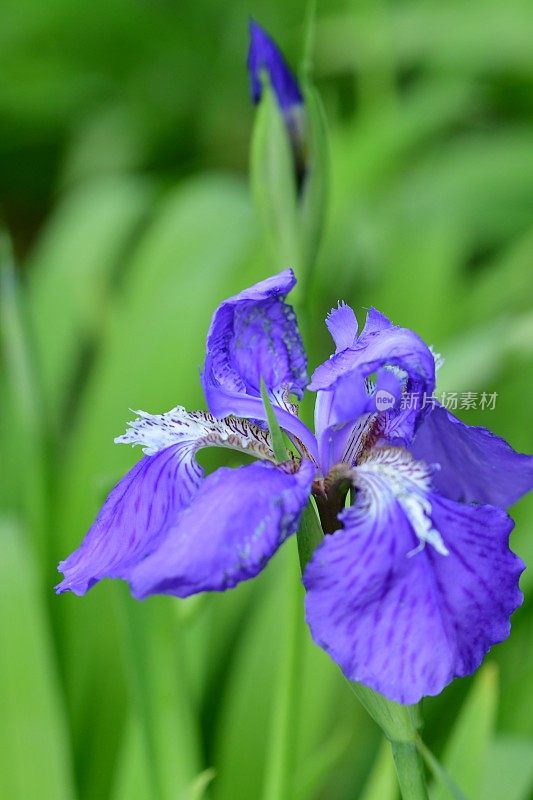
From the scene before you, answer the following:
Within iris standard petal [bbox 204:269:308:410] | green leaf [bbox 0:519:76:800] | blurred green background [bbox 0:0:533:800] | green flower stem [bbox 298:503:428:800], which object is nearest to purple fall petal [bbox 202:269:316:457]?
iris standard petal [bbox 204:269:308:410]

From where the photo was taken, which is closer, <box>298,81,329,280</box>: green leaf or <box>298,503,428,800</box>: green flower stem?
<box>298,503,428,800</box>: green flower stem

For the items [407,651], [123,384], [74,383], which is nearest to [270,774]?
[407,651]

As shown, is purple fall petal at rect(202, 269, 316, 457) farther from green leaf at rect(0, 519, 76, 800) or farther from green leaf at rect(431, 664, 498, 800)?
green leaf at rect(0, 519, 76, 800)

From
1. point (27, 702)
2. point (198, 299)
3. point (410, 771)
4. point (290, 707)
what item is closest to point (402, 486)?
point (410, 771)

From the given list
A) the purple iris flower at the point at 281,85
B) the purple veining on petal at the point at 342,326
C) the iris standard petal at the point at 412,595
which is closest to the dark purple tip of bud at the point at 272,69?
the purple iris flower at the point at 281,85

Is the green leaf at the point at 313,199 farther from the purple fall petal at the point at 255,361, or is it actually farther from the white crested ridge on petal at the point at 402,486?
the white crested ridge on petal at the point at 402,486

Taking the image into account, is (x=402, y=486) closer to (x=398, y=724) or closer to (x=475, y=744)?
(x=398, y=724)

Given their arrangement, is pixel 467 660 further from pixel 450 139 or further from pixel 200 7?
pixel 200 7
